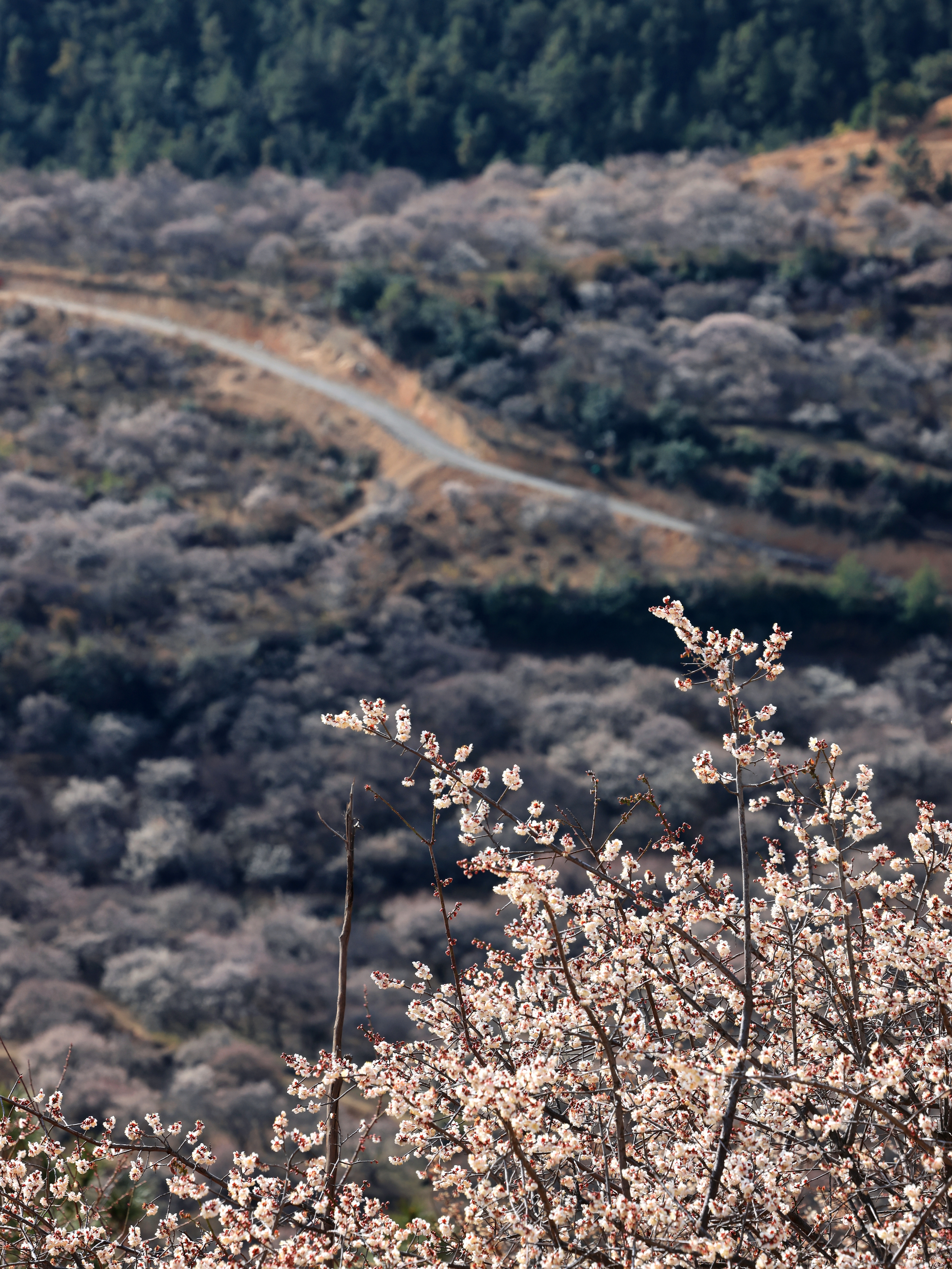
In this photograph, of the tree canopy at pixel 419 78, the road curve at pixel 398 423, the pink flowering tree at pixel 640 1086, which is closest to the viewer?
the pink flowering tree at pixel 640 1086

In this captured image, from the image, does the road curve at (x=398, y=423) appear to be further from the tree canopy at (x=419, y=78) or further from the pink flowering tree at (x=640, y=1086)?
the pink flowering tree at (x=640, y=1086)

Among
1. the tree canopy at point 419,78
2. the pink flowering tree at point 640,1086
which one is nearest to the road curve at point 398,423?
the tree canopy at point 419,78

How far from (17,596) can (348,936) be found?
39.2 meters

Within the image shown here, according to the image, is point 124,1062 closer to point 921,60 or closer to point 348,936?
point 348,936

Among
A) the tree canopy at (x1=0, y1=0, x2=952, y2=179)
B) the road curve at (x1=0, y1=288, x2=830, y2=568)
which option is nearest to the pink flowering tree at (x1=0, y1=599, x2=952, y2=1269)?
the road curve at (x1=0, y1=288, x2=830, y2=568)

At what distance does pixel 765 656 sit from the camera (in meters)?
5.18

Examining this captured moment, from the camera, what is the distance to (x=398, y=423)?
2021 inches

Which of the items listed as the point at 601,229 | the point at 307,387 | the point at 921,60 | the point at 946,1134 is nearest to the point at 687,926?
the point at 946,1134

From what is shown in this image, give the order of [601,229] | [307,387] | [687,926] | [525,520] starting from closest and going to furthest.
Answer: [687,926], [525,520], [307,387], [601,229]

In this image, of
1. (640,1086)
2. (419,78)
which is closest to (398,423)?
(419,78)

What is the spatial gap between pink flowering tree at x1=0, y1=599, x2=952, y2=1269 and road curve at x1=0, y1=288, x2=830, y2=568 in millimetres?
38727

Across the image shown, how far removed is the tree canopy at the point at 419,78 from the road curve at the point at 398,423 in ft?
64.0

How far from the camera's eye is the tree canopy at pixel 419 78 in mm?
67688

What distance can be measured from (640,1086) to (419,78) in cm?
7813
